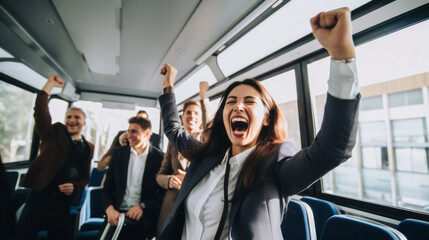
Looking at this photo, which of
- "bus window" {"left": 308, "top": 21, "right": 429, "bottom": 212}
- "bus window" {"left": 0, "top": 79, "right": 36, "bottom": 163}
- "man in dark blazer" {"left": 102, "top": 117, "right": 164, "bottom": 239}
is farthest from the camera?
"bus window" {"left": 0, "top": 79, "right": 36, "bottom": 163}

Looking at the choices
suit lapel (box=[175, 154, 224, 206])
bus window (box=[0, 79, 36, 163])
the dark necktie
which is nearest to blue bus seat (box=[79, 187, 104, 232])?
bus window (box=[0, 79, 36, 163])

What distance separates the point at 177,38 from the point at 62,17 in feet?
4.69

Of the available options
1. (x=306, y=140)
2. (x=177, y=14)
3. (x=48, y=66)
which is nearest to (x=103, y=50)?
(x=48, y=66)

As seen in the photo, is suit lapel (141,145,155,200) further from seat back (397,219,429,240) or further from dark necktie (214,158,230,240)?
seat back (397,219,429,240)

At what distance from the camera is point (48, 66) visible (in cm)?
342

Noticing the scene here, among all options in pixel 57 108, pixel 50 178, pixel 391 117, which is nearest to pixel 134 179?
pixel 50 178

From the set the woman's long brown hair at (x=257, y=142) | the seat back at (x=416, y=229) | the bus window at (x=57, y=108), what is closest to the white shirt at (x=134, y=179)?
the woman's long brown hair at (x=257, y=142)

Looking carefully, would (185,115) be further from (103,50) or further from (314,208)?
(103,50)

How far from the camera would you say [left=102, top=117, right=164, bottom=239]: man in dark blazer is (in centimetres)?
197

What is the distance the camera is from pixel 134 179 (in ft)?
7.01

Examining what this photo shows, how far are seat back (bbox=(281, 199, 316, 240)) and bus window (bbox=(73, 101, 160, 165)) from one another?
200 inches

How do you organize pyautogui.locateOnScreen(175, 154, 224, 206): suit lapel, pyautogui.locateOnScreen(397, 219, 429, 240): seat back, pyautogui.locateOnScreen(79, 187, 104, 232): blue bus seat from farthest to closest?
pyautogui.locateOnScreen(79, 187, 104, 232): blue bus seat < pyautogui.locateOnScreen(397, 219, 429, 240): seat back < pyautogui.locateOnScreen(175, 154, 224, 206): suit lapel

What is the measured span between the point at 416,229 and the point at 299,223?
2.20 ft

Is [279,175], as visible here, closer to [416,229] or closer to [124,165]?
[416,229]
